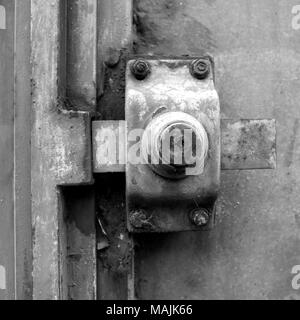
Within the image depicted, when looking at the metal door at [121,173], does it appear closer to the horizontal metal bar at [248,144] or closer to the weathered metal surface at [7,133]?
the weathered metal surface at [7,133]

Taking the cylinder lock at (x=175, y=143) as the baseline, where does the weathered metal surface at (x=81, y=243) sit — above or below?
below

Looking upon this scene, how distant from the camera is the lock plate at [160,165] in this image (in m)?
1.20

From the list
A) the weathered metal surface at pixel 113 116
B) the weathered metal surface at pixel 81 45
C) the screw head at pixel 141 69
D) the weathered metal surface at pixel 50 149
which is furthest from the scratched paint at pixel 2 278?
the screw head at pixel 141 69

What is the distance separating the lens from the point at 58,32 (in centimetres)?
121

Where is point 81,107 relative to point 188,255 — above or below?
above

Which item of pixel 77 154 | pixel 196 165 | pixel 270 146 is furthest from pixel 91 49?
pixel 270 146

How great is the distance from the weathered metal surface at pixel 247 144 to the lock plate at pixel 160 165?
7 centimetres

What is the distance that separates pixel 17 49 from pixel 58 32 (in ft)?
0.38

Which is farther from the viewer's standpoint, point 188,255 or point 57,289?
point 188,255

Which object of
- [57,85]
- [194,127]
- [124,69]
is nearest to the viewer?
[194,127]

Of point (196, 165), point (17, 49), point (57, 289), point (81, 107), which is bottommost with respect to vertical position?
point (57, 289)

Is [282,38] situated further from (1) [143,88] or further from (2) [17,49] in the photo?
(2) [17,49]

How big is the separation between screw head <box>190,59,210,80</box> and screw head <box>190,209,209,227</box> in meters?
0.32

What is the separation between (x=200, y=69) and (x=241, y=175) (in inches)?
12.2
